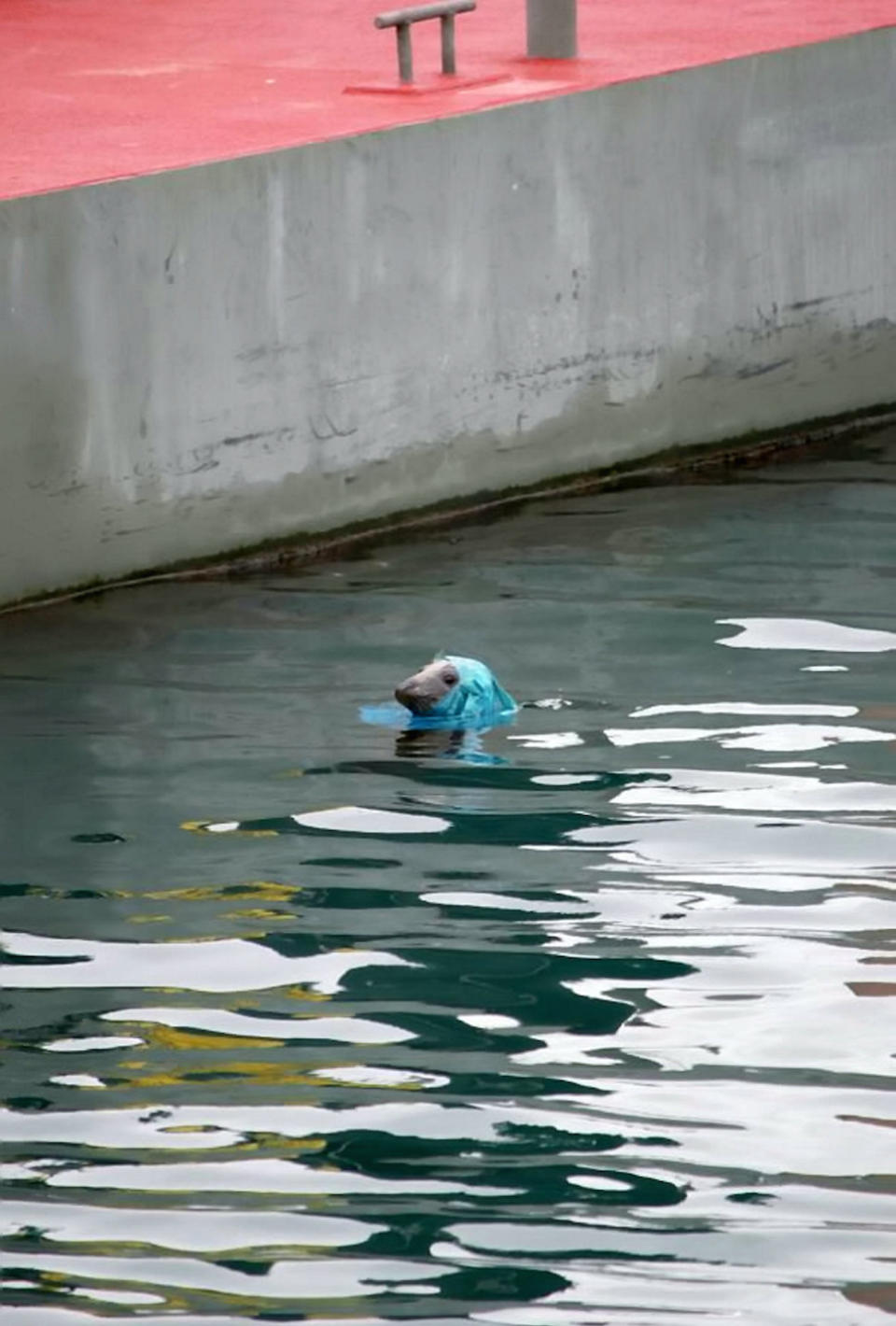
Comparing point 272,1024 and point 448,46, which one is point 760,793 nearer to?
point 272,1024

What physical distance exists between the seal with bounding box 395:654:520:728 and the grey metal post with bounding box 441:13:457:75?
5130mm

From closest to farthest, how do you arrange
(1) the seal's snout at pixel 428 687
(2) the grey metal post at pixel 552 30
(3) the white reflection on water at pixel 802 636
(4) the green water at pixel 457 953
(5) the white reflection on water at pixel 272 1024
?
1. (4) the green water at pixel 457 953
2. (5) the white reflection on water at pixel 272 1024
3. (1) the seal's snout at pixel 428 687
4. (3) the white reflection on water at pixel 802 636
5. (2) the grey metal post at pixel 552 30

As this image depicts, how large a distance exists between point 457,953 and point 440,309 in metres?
5.93

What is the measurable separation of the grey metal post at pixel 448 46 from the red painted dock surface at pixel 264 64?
0.07m

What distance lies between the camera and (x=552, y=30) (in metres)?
14.2

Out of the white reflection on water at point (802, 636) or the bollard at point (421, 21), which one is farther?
the bollard at point (421, 21)

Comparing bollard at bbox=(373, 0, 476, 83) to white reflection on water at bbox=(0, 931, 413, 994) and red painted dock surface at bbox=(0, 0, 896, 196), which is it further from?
white reflection on water at bbox=(0, 931, 413, 994)

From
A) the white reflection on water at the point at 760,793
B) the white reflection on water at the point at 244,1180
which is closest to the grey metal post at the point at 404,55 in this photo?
the white reflection on water at the point at 760,793

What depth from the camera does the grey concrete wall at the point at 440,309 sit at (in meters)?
11.6

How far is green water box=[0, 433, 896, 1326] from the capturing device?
562 centimetres

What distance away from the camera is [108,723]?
9.95 m

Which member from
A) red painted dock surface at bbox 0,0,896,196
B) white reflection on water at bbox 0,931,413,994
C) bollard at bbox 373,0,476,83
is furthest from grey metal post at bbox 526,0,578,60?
white reflection on water at bbox 0,931,413,994

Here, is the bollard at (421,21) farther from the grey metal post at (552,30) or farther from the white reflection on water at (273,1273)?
the white reflection on water at (273,1273)

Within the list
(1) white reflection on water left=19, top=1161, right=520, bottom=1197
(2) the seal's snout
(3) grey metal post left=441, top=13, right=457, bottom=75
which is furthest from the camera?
(3) grey metal post left=441, top=13, right=457, bottom=75
